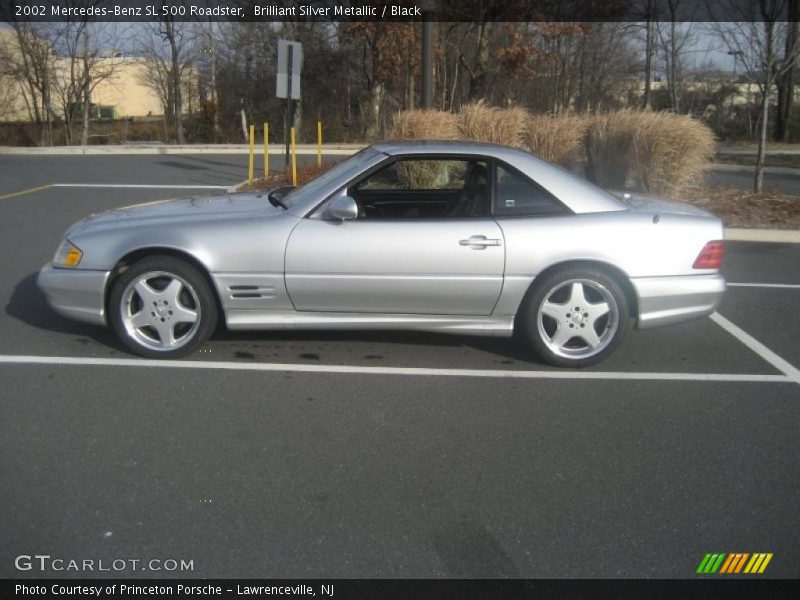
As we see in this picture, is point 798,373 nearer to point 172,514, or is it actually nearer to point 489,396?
point 489,396

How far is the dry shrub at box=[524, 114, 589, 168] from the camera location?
12500 millimetres

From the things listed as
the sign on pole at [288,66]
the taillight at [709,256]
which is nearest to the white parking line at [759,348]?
the taillight at [709,256]

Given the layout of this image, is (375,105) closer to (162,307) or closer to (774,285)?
(774,285)

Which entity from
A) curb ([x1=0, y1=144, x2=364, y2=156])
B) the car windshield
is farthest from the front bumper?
curb ([x1=0, y1=144, x2=364, y2=156])

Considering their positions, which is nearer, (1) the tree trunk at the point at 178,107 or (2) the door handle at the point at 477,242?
(2) the door handle at the point at 477,242

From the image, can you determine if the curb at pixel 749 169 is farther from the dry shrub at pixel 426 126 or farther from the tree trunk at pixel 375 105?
the tree trunk at pixel 375 105

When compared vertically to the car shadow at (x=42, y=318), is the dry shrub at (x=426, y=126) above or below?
above

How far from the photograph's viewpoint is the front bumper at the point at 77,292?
5000mm

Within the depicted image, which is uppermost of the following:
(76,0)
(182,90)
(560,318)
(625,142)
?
(76,0)

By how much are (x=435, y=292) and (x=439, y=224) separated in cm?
44

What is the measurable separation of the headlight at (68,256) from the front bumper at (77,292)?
0.04 metres

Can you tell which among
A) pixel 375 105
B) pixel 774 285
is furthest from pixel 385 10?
pixel 774 285

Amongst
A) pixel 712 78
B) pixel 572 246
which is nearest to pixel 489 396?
pixel 572 246
